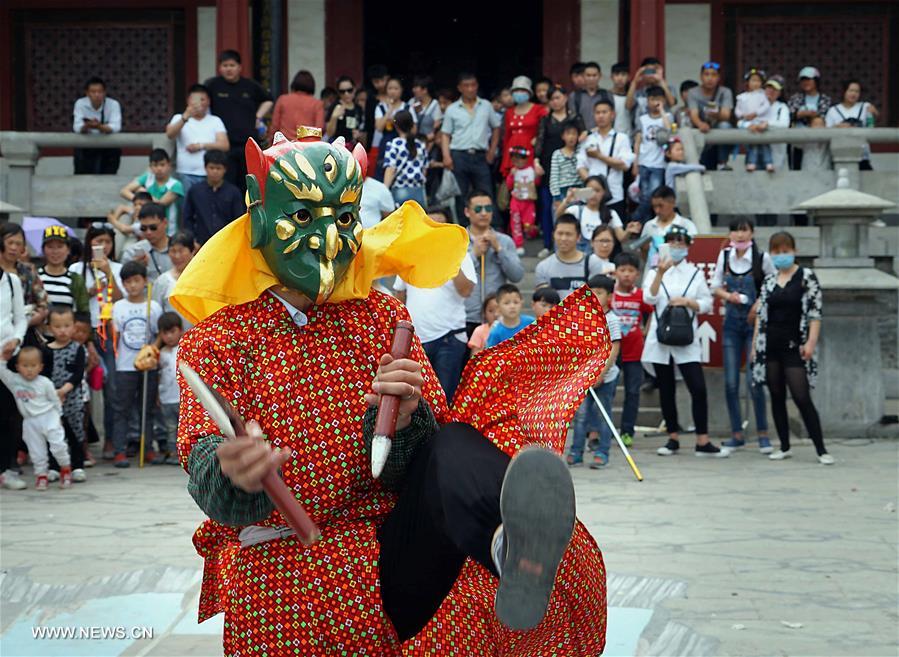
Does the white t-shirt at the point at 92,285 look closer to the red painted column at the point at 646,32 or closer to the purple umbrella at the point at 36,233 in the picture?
the purple umbrella at the point at 36,233

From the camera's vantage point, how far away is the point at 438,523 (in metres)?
3.21

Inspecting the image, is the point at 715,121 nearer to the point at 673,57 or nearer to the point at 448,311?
the point at 673,57

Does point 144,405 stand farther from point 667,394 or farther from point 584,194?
point 584,194

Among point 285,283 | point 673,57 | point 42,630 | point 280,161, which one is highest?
point 673,57

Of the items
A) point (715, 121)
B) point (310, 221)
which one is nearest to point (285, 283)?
point (310, 221)

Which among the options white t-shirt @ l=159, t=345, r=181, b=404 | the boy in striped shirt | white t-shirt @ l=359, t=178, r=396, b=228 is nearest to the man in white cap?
white t-shirt @ l=359, t=178, r=396, b=228

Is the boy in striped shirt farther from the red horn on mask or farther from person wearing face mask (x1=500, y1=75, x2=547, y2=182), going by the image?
the red horn on mask

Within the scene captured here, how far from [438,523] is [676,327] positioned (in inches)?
264

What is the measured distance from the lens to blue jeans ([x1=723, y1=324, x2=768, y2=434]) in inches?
396

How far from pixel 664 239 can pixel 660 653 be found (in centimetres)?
552

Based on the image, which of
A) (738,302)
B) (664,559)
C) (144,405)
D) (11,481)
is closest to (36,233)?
(144,405)

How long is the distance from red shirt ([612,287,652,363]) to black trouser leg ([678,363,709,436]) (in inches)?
13.4

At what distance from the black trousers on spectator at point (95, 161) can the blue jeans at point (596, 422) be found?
682 centimetres

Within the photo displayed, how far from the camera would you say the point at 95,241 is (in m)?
10.2
